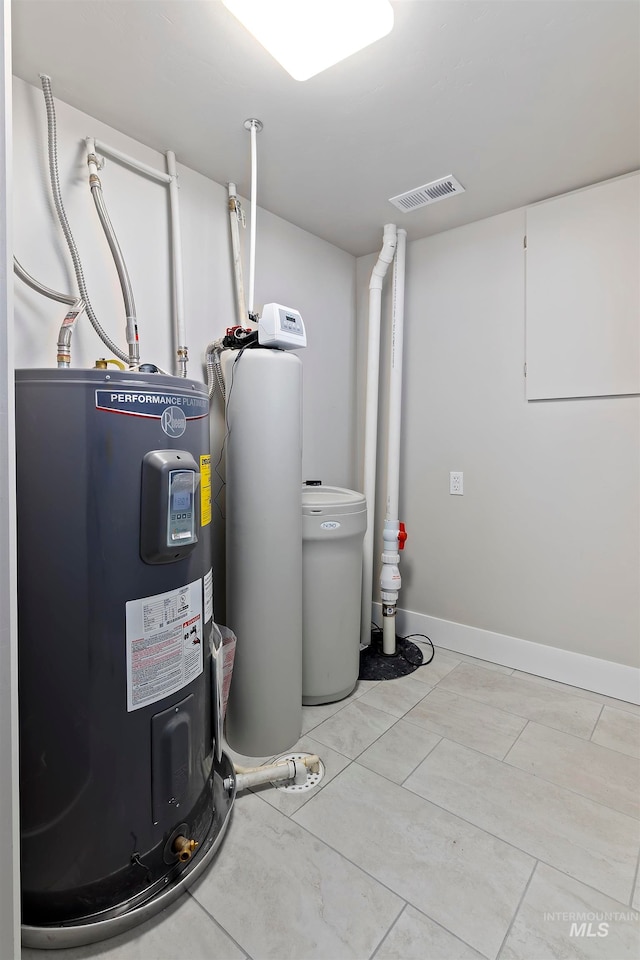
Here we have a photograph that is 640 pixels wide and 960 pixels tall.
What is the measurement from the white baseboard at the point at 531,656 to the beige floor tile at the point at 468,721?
439 mm

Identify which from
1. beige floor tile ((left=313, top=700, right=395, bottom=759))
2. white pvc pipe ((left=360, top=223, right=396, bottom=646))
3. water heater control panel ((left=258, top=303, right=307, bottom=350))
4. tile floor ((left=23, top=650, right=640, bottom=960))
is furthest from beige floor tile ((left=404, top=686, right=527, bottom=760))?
water heater control panel ((left=258, top=303, right=307, bottom=350))

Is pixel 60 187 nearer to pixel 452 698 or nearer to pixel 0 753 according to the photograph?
pixel 0 753

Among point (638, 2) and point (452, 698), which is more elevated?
point (638, 2)

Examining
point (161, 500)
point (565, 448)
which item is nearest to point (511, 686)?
point (565, 448)

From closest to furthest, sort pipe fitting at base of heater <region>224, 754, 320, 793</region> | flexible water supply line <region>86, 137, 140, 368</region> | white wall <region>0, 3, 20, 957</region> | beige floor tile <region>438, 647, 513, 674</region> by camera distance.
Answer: white wall <region>0, 3, 20, 957</region>
pipe fitting at base of heater <region>224, 754, 320, 793</region>
flexible water supply line <region>86, 137, 140, 368</region>
beige floor tile <region>438, 647, 513, 674</region>

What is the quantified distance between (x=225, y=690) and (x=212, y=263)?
171 cm

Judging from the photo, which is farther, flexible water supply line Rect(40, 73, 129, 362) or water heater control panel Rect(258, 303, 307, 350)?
water heater control panel Rect(258, 303, 307, 350)

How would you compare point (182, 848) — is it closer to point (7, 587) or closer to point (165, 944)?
point (165, 944)

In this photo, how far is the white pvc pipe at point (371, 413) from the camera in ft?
8.21

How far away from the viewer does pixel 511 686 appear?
218cm

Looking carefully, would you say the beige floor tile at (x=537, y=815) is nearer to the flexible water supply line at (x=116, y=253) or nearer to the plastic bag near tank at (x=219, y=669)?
the plastic bag near tank at (x=219, y=669)

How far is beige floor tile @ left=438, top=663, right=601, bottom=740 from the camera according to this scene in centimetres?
190

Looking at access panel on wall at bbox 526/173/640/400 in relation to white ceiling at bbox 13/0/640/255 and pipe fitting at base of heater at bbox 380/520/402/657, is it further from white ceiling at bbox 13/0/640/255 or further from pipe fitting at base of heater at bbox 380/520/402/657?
pipe fitting at base of heater at bbox 380/520/402/657

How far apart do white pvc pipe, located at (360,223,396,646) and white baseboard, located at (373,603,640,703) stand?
0.35 meters
